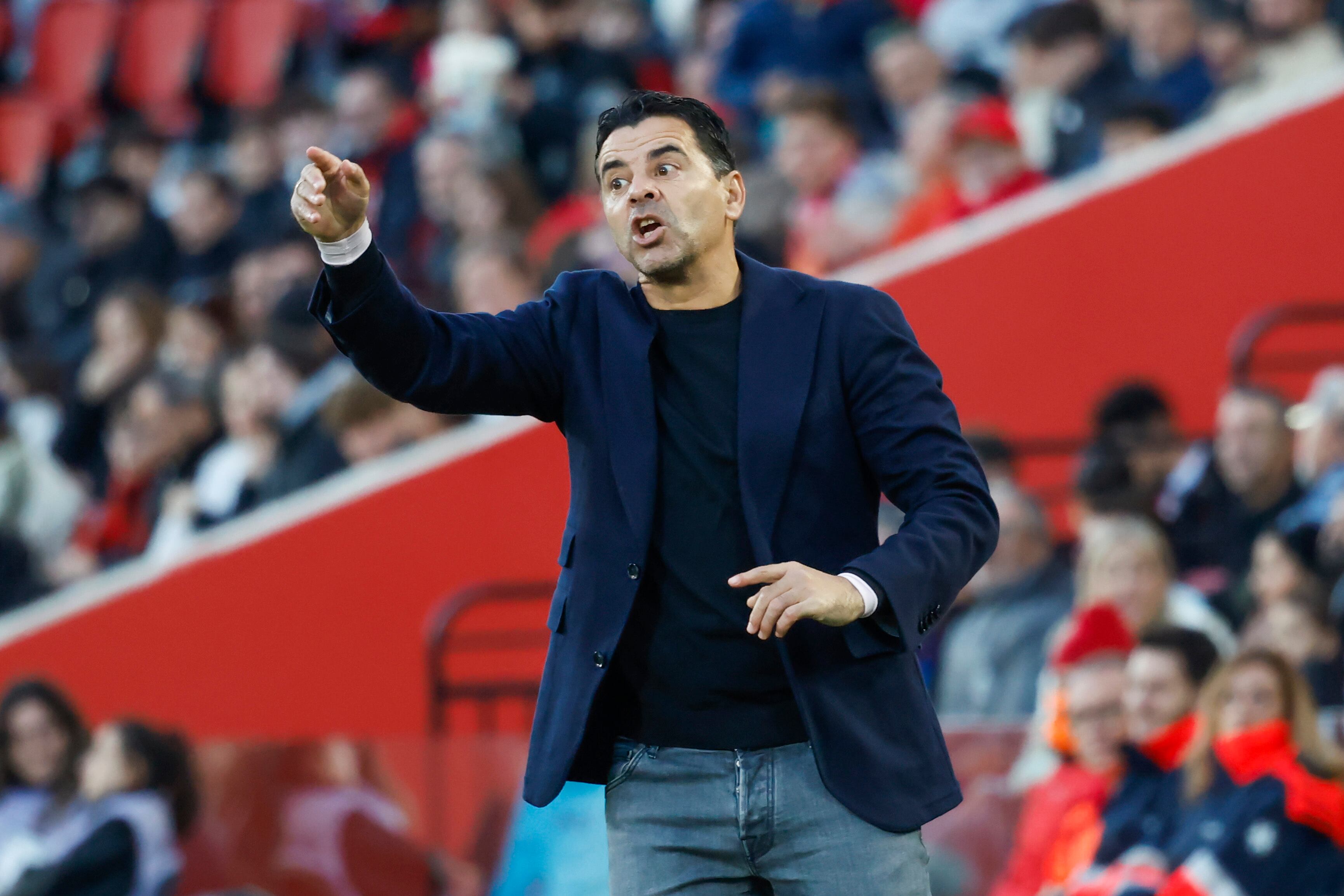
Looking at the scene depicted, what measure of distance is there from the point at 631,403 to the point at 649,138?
0.38 m

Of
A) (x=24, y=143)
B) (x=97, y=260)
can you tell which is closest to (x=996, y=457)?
(x=97, y=260)

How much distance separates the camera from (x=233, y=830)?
6484 millimetres

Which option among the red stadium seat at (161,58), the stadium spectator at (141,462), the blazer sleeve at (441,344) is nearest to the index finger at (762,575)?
the blazer sleeve at (441,344)

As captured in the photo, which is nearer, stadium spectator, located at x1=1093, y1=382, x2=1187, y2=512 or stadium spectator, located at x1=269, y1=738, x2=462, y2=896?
stadium spectator, located at x1=269, y1=738, x2=462, y2=896

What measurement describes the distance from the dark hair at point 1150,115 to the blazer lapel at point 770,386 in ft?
17.2

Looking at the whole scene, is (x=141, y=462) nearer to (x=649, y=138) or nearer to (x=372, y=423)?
(x=372, y=423)

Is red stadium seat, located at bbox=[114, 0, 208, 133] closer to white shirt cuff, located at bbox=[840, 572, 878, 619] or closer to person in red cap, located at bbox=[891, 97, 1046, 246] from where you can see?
person in red cap, located at bbox=[891, 97, 1046, 246]

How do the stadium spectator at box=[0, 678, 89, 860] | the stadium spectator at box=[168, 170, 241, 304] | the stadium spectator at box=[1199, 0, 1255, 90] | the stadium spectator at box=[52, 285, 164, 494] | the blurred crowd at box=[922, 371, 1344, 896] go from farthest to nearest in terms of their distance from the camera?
the stadium spectator at box=[168, 170, 241, 304] → the stadium spectator at box=[52, 285, 164, 494] → the stadium spectator at box=[1199, 0, 1255, 90] → the stadium spectator at box=[0, 678, 89, 860] → the blurred crowd at box=[922, 371, 1344, 896]

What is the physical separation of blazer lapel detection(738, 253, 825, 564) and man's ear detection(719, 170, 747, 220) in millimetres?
103

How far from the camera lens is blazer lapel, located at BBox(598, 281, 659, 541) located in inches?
109

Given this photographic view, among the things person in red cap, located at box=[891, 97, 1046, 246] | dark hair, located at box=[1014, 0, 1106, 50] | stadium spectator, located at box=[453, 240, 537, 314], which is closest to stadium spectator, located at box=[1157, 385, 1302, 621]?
person in red cap, located at box=[891, 97, 1046, 246]

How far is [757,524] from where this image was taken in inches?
106

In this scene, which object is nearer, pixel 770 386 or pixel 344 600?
pixel 770 386

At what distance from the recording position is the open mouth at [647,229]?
281 cm
